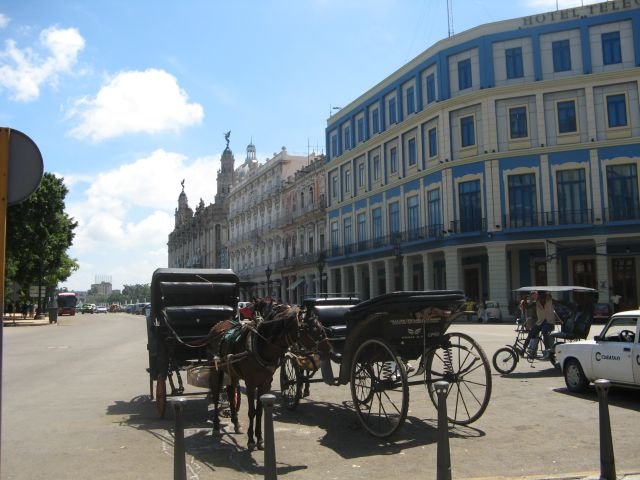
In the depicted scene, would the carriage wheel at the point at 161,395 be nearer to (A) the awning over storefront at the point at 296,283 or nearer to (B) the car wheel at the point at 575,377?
(B) the car wheel at the point at 575,377

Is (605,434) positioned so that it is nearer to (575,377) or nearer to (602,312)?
(575,377)

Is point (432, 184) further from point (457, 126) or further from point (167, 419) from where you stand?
point (167, 419)

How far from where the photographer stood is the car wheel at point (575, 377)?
32.9 ft

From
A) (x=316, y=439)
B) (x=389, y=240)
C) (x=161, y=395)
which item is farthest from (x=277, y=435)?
(x=389, y=240)

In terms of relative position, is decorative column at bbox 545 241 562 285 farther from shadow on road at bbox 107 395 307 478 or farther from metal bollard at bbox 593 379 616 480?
metal bollard at bbox 593 379 616 480

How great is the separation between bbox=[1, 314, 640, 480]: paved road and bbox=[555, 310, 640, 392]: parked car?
1.17ft

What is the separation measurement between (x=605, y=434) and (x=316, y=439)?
133 inches

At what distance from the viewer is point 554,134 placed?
3519 centimetres

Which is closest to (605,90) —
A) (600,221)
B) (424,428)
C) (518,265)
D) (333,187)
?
(600,221)

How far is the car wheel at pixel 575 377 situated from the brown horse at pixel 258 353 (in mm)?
5780


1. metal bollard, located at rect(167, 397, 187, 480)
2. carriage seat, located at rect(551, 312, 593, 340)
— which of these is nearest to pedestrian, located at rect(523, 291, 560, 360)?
carriage seat, located at rect(551, 312, 593, 340)

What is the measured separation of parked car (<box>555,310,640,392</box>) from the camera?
349 inches

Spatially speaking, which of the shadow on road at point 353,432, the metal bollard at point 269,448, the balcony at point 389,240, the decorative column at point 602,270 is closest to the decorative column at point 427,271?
the balcony at point 389,240

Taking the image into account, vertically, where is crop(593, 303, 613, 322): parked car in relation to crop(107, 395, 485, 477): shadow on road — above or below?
above
